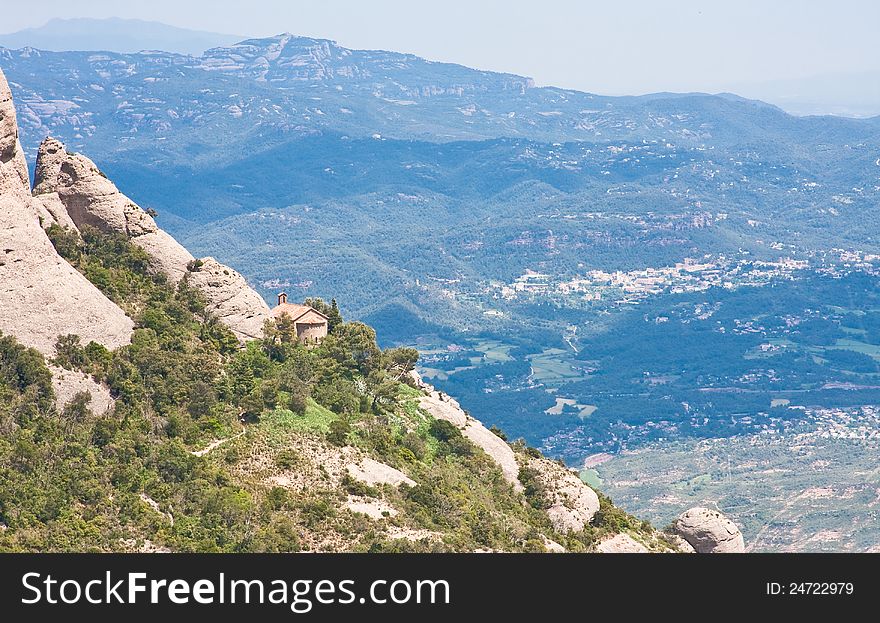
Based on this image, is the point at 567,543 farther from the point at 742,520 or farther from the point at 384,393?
the point at 742,520

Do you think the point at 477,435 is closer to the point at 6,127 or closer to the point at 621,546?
the point at 621,546

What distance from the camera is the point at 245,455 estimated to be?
5081cm

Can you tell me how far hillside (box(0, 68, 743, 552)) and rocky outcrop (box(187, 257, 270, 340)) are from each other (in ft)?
0.33

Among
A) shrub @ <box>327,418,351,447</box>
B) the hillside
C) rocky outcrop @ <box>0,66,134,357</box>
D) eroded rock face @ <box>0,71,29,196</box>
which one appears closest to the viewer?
the hillside

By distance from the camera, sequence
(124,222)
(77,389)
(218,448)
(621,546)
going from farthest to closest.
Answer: (124,222), (621,546), (218,448), (77,389)

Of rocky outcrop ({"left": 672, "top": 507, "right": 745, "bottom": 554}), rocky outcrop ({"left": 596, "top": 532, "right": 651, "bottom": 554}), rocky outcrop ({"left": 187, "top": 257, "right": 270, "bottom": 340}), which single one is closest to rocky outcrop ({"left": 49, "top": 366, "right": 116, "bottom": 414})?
rocky outcrop ({"left": 187, "top": 257, "right": 270, "bottom": 340})

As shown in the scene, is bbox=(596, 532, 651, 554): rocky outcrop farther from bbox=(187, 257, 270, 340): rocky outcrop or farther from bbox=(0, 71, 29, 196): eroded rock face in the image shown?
bbox=(0, 71, 29, 196): eroded rock face

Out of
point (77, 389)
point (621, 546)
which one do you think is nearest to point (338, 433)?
point (77, 389)

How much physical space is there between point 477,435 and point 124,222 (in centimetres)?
2016

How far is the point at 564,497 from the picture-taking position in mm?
58750

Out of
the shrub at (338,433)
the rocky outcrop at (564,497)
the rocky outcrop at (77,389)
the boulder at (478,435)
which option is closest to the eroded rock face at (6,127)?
the rocky outcrop at (77,389)

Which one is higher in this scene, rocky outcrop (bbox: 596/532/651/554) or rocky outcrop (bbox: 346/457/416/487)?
rocky outcrop (bbox: 346/457/416/487)

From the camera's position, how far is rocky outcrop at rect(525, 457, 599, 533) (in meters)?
57.7

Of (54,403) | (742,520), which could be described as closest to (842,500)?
(742,520)
